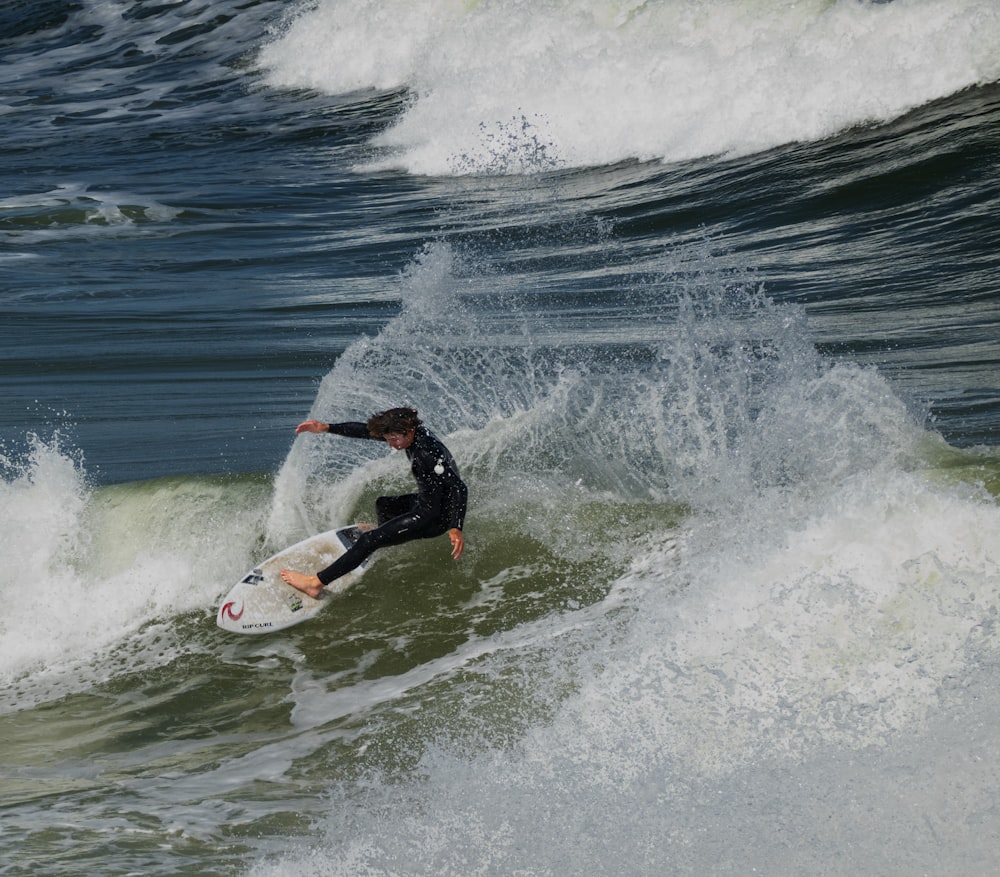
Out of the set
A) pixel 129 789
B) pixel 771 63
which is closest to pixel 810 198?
pixel 771 63

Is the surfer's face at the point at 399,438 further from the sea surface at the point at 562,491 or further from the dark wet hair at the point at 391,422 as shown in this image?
the sea surface at the point at 562,491

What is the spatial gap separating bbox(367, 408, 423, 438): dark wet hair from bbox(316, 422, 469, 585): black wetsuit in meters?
0.11

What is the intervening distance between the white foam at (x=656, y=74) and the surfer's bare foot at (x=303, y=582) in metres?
11.6

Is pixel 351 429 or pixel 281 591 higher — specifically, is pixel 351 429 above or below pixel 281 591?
above

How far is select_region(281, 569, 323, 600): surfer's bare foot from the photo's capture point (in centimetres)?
770

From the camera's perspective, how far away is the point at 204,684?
7223mm

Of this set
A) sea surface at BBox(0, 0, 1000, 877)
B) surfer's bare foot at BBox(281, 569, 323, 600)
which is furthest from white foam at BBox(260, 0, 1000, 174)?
surfer's bare foot at BBox(281, 569, 323, 600)

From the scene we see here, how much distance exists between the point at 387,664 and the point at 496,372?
11.9 ft

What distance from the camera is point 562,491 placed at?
845cm

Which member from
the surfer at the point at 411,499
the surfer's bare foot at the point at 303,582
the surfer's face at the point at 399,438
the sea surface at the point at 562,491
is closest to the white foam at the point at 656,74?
the sea surface at the point at 562,491

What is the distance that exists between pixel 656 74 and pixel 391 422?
→ 552 inches

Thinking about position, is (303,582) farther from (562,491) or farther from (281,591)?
(562,491)

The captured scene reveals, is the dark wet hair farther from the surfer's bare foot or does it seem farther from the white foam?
the white foam

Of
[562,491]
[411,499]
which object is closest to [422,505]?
[411,499]
